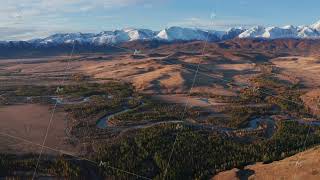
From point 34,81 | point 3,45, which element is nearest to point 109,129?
point 34,81

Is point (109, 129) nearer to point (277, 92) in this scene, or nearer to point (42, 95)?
point (42, 95)

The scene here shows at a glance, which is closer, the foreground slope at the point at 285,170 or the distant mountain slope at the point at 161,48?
the foreground slope at the point at 285,170

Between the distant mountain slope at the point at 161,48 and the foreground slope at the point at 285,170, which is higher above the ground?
the foreground slope at the point at 285,170

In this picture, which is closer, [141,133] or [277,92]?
[141,133]

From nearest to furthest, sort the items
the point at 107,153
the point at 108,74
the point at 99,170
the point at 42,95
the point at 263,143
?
the point at 99,170 → the point at 107,153 → the point at 263,143 → the point at 42,95 → the point at 108,74

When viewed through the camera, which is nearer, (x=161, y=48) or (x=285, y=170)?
(x=285, y=170)

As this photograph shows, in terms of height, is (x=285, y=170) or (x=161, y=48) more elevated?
(x=285, y=170)

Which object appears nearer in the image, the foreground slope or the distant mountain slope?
the foreground slope

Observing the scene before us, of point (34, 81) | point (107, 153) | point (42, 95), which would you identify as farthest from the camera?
point (34, 81)

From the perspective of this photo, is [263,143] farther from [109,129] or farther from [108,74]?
[108,74]

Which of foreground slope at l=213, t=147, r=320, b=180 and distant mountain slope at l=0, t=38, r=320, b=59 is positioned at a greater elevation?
foreground slope at l=213, t=147, r=320, b=180
